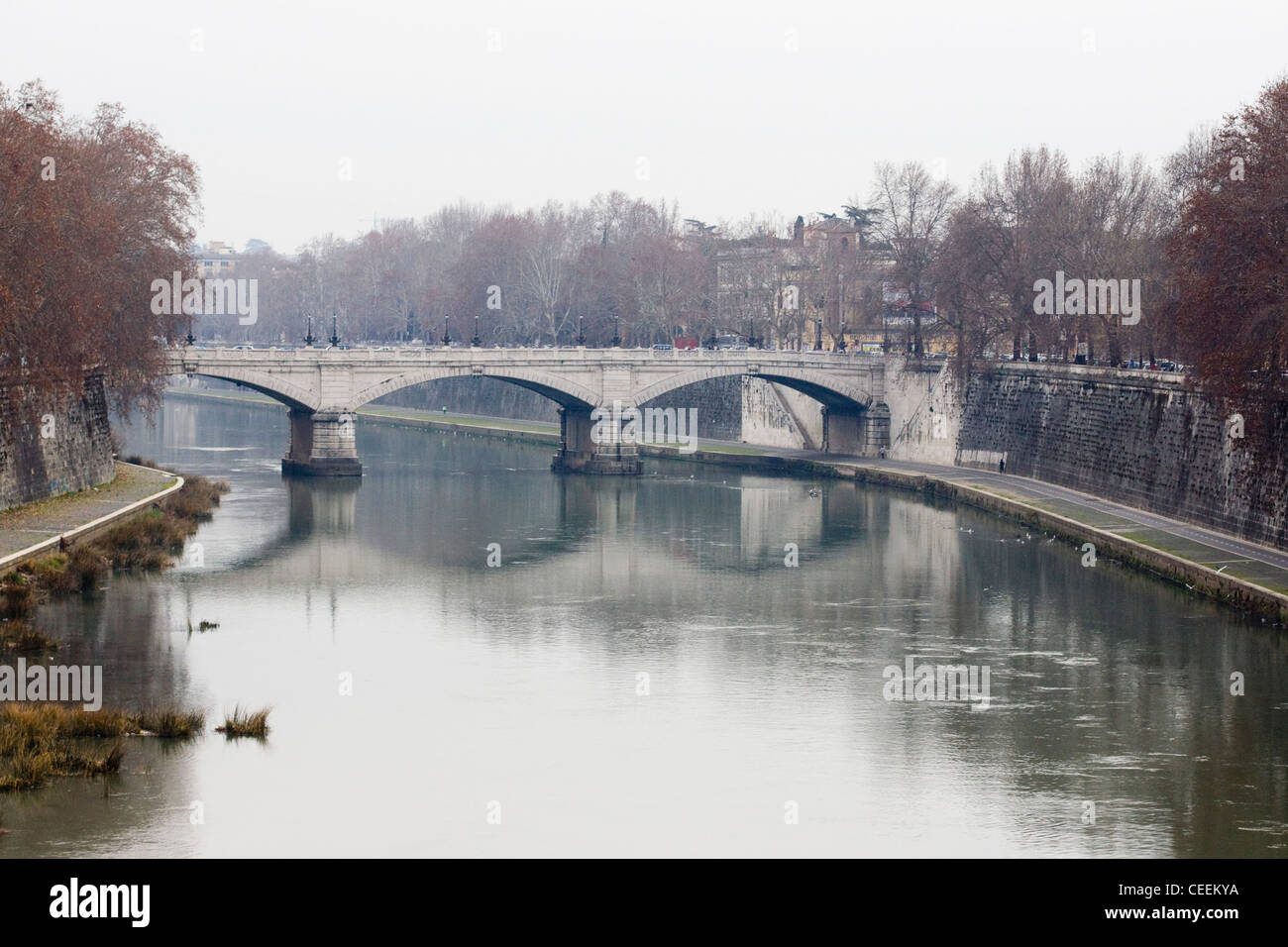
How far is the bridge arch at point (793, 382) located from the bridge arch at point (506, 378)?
213 cm

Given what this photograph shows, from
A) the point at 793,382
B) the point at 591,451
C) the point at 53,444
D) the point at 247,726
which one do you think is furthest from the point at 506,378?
the point at 247,726

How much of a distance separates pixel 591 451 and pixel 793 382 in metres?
9.08

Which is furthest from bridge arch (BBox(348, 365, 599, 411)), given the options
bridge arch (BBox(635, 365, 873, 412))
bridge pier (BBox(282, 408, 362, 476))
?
bridge arch (BBox(635, 365, 873, 412))

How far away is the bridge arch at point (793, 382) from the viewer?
6462cm

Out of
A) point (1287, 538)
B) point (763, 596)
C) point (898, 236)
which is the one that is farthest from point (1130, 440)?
point (898, 236)

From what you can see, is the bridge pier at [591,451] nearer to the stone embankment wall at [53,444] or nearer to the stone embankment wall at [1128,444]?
the stone embankment wall at [1128,444]

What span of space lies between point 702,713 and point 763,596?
1111 centimetres

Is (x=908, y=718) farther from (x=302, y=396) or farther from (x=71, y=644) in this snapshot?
(x=302, y=396)

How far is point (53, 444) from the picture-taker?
4434 cm

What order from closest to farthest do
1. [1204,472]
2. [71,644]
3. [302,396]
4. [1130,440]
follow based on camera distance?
1. [71,644]
2. [1204,472]
3. [1130,440]
4. [302,396]

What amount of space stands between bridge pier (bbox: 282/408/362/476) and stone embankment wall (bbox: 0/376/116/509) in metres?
9.07

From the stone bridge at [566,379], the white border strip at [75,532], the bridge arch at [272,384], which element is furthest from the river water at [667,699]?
the stone bridge at [566,379]

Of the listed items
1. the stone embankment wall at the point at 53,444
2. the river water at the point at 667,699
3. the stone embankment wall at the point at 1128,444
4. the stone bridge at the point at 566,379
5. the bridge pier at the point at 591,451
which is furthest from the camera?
the bridge pier at the point at 591,451
